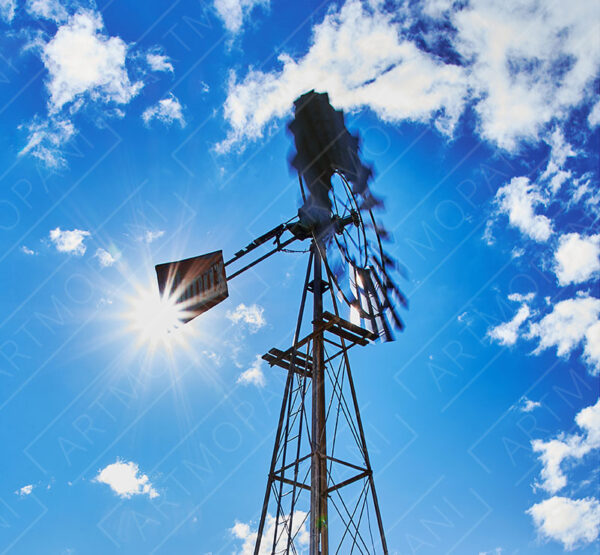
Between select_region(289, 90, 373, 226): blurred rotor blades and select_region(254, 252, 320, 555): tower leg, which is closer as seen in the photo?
select_region(254, 252, 320, 555): tower leg

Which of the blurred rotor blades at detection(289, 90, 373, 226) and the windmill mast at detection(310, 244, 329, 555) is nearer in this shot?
the windmill mast at detection(310, 244, 329, 555)

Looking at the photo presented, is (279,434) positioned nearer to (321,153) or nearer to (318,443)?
(318,443)

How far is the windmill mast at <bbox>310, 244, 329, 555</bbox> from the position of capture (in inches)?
425

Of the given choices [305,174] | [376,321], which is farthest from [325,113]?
[376,321]

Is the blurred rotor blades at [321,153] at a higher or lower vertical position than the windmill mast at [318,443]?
higher

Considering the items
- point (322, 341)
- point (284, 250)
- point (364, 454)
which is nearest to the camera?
point (364, 454)

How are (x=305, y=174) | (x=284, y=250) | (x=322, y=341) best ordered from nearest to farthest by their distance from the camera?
(x=322, y=341) < (x=305, y=174) < (x=284, y=250)

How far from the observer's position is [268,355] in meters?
13.7

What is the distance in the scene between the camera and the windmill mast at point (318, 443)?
425 inches

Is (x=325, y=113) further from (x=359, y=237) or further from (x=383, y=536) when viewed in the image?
(x=383, y=536)

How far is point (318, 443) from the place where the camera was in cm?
1184

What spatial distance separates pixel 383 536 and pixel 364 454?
5.70 ft

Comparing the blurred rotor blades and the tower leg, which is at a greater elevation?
the blurred rotor blades

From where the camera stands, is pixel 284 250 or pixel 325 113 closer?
pixel 325 113
